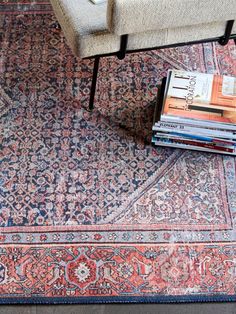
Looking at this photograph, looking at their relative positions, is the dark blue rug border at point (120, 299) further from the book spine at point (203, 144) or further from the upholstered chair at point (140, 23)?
the upholstered chair at point (140, 23)

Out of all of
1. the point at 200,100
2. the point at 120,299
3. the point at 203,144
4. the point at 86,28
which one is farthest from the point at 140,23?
the point at 120,299

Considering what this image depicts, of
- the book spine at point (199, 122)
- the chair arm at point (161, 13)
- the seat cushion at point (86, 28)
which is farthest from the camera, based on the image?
the book spine at point (199, 122)

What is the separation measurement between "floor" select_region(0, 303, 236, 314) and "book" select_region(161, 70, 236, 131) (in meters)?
0.59

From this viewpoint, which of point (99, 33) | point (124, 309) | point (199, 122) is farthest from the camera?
point (199, 122)

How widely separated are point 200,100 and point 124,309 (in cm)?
74

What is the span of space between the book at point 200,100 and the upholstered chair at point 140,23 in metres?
0.14

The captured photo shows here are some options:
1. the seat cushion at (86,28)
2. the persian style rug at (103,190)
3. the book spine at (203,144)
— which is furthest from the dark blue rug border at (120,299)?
the seat cushion at (86,28)

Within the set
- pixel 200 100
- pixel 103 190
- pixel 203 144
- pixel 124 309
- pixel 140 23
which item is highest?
pixel 140 23

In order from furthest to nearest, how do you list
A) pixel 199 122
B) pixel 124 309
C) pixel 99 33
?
pixel 199 122 → pixel 99 33 → pixel 124 309

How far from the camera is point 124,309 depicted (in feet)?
4.92

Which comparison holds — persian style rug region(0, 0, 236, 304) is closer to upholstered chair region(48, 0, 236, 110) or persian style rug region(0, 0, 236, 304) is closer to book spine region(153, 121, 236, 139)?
book spine region(153, 121, 236, 139)

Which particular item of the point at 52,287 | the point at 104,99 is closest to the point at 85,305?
the point at 52,287

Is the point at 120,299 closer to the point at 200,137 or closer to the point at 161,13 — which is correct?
the point at 200,137

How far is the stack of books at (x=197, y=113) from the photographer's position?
1.73m
